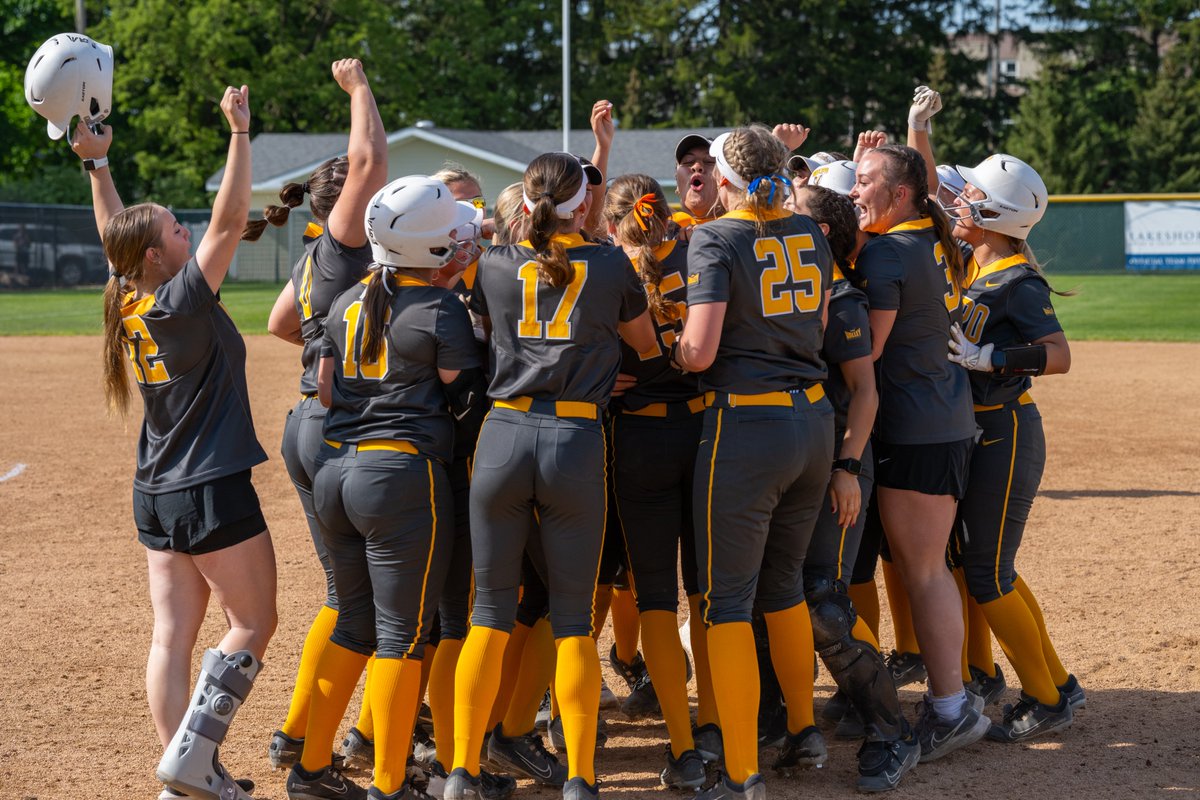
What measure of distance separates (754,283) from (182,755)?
2375 mm

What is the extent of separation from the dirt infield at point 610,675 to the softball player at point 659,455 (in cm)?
40

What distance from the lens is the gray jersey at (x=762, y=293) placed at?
13.2ft

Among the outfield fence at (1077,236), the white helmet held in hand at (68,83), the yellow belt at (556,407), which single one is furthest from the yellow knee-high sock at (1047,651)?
the outfield fence at (1077,236)

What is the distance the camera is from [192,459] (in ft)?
13.6

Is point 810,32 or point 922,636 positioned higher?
point 810,32

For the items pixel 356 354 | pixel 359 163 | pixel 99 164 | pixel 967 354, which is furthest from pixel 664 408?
pixel 99 164

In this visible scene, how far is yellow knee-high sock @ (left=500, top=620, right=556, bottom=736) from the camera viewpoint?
4.55 m

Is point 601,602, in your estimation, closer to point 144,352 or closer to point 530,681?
point 530,681

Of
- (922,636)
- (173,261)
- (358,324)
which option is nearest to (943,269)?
(922,636)

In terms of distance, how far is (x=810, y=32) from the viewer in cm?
4700

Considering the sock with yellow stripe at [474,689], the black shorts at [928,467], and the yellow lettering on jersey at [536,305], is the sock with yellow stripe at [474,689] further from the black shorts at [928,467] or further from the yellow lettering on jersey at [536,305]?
the black shorts at [928,467]

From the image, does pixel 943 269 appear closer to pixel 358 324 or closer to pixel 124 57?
pixel 358 324

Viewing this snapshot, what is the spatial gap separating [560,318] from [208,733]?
1.76m

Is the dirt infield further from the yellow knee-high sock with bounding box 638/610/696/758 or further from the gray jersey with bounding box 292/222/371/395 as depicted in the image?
the gray jersey with bounding box 292/222/371/395
